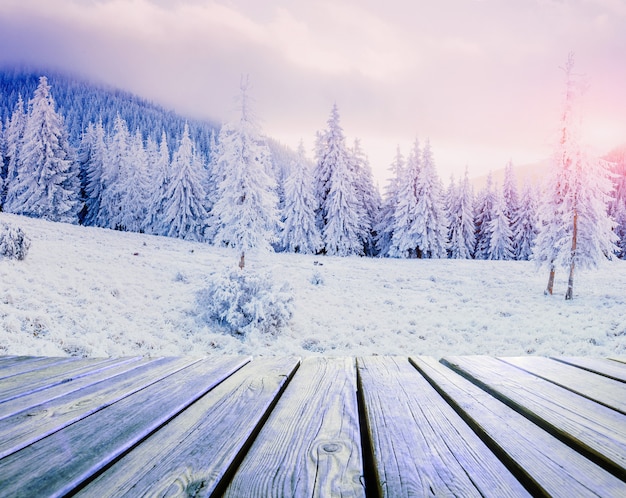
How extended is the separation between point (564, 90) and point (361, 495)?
70.2 feet

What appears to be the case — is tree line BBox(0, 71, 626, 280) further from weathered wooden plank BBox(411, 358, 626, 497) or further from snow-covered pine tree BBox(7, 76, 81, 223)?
weathered wooden plank BBox(411, 358, 626, 497)

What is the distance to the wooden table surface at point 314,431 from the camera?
973 mm

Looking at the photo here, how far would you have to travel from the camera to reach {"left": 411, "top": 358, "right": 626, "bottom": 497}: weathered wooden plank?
0.96 metres

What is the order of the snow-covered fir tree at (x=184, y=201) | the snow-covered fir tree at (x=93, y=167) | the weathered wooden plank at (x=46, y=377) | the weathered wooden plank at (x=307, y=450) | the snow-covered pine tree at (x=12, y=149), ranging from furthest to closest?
the snow-covered fir tree at (x=93, y=167), the snow-covered pine tree at (x=12, y=149), the snow-covered fir tree at (x=184, y=201), the weathered wooden plank at (x=46, y=377), the weathered wooden plank at (x=307, y=450)

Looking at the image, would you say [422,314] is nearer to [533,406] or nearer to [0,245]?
[533,406]

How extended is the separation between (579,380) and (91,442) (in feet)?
7.96

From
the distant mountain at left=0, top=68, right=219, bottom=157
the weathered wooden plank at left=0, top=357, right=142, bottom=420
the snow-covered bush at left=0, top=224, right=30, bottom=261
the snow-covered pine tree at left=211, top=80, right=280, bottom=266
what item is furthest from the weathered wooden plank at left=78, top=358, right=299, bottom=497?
the distant mountain at left=0, top=68, right=219, bottom=157

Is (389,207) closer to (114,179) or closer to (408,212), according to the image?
(408,212)

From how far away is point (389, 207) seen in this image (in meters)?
36.1

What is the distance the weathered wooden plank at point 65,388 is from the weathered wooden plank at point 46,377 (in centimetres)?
5

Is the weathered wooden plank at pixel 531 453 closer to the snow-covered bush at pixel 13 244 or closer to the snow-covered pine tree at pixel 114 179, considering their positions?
the snow-covered bush at pixel 13 244

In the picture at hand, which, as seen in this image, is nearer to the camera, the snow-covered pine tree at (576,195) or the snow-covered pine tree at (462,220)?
the snow-covered pine tree at (576,195)

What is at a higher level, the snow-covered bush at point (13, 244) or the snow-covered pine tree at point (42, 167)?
the snow-covered pine tree at point (42, 167)

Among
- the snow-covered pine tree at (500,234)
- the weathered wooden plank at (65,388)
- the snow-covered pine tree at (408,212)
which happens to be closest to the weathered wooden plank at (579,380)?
→ the weathered wooden plank at (65,388)
